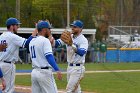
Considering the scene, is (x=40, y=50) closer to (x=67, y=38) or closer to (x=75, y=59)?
(x=67, y=38)

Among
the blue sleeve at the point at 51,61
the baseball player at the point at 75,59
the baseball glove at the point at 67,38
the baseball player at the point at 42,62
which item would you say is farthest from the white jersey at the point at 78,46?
the blue sleeve at the point at 51,61

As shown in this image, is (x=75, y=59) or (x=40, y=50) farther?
(x=75, y=59)

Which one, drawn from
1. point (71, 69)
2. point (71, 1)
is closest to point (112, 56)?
point (71, 1)

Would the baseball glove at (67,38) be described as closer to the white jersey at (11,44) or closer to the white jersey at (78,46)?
the white jersey at (78,46)

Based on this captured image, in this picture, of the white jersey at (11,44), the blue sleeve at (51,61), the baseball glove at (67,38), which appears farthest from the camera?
the white jersey at (11,44)

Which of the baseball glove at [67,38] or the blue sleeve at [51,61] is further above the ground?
the baseball glove at [67,38]

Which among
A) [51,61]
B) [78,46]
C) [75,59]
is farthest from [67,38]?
[51,61]

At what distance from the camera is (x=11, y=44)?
11.9 m

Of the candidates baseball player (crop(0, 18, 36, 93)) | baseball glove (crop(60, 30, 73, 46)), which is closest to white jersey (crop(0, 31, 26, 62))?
baseball player (crop(0, 18, 36, 93))

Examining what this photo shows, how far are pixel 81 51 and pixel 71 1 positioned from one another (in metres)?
39.9

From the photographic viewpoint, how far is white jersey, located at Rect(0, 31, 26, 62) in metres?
11.8

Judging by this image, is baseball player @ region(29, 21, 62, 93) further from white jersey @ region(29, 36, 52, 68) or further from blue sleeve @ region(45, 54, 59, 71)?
blue sleeve @ region(45, 54, 59, 71)

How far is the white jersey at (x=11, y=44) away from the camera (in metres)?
11.8

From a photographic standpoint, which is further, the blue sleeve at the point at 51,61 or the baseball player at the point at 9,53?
the baseball player at the point at 9,53
